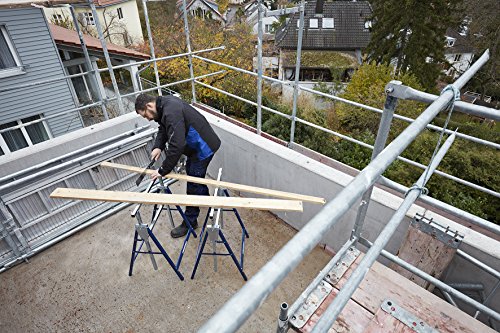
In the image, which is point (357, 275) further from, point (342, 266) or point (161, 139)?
point (161, 139)

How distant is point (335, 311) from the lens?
129 centimetres

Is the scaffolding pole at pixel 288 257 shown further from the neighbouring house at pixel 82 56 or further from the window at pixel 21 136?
the window at pixel 21 136

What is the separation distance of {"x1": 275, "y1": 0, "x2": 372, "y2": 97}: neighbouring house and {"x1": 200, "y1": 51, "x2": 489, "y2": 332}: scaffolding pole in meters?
29.3

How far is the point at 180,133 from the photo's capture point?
3.14m

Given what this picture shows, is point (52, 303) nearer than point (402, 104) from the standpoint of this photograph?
Yes

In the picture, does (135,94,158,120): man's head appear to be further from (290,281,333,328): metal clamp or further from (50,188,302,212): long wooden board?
(290,281,333,328): metal clamp

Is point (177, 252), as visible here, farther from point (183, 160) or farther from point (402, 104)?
point (402, 104)

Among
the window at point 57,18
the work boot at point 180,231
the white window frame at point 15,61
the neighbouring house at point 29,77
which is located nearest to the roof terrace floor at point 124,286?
the work boot at point 180,231

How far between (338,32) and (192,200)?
1327 inches

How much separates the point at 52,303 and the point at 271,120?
613 cm

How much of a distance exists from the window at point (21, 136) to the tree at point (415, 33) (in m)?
22.0

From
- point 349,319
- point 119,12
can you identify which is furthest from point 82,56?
point 119,12

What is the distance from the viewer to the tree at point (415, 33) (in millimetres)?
20188

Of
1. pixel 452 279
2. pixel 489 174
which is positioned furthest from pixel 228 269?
Result: pixel 489 174
